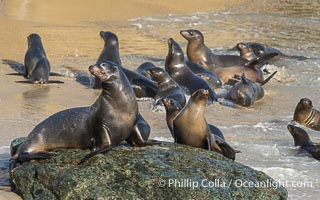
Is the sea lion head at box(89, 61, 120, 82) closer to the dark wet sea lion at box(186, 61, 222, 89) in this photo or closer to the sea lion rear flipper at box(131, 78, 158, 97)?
the sea lion rear flipper at box(131, 78, 158, 97)

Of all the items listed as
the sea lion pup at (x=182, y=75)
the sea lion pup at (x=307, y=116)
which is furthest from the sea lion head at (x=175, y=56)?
the sea lion pup at (x=307, y=116)

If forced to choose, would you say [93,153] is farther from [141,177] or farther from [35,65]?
[35,65]

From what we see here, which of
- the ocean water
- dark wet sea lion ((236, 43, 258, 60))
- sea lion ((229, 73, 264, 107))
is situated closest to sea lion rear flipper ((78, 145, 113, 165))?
the ocean water

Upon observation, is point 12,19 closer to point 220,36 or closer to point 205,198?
point 220,36

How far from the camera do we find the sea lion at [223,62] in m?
11.6

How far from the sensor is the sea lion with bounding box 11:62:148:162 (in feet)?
16.7

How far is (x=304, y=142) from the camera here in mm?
7211

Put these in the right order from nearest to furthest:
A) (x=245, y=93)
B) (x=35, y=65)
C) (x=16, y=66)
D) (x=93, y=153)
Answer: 1. (x=93, y=153)
2. (x=245, y=93)
3. (x=35, y=65)
4. (x=16, y=66)

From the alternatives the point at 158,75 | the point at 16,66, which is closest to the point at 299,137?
the point at 158,75

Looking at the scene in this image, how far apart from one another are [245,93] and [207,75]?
44.6 inches

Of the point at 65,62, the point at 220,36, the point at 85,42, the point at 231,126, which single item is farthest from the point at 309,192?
the point at 220,36

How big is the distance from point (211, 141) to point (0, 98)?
394cm

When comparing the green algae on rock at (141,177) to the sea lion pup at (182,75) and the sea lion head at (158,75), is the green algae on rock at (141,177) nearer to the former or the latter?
the sea lion head at (158,75)

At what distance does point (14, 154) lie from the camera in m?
5.41
